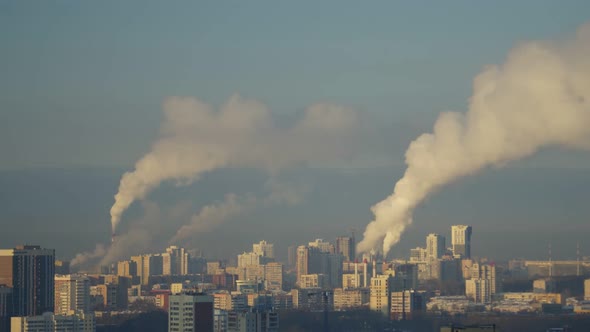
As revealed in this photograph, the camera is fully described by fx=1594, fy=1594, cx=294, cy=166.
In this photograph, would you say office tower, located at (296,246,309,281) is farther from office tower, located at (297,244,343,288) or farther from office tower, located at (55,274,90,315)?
office tower, located at (55,274,90,315)

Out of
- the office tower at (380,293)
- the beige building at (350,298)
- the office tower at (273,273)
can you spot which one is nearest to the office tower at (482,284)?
the office tower at (380,293)

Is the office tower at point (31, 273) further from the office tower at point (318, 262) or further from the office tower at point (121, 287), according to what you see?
the office tower at point (318, 262)

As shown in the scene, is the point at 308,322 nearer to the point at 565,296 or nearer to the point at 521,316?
the point at 521,316

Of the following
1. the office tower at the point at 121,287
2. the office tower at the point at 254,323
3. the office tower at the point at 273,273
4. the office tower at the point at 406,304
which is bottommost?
the office tower at the point at 254,323

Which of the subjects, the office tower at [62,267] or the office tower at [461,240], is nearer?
the office tower at [62,267]

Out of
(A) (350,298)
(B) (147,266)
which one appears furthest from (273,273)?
(A) (350,298)

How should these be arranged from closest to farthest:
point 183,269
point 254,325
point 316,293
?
point 254,325
point 316,293
point 183,269

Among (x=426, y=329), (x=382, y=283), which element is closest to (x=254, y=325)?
(x=426, y=329)
